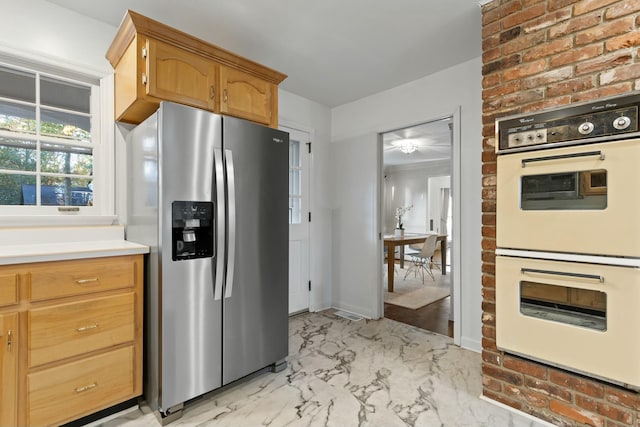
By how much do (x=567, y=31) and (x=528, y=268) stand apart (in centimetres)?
126

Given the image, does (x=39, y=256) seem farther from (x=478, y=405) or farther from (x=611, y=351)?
(x=611, y=351)

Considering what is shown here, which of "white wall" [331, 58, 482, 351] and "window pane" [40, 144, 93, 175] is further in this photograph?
"white wall" [331, 58, 482, 351]

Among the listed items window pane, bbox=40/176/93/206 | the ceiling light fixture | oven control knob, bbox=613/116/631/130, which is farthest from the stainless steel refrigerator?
the ceiling light fixture

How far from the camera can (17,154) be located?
6.52 ft

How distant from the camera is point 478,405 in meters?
1.87

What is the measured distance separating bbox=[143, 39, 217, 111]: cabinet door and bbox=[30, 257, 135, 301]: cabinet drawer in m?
0.98

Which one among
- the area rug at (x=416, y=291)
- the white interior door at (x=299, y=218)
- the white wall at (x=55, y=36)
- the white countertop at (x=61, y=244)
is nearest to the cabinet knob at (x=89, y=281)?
the white countertop at (x=61, y=244)

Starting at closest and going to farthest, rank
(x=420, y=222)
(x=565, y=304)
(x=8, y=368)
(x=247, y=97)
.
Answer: (x=8, y=368) < (x=565, y=304) < (x=247, y=97) < (x=420, y=222)

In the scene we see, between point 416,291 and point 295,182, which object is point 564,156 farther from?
point 416,291

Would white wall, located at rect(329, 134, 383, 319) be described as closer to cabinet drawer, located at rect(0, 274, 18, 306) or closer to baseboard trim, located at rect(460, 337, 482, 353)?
baseboard trim, located at rect(460, 337, 482, 353)

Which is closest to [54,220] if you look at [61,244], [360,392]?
[61,244]

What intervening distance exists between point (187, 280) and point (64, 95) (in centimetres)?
159

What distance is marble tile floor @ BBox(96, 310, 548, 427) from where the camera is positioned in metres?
1.75

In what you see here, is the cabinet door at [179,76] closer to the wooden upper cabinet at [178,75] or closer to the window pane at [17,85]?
the wooden upper cabinet at [178,75]
